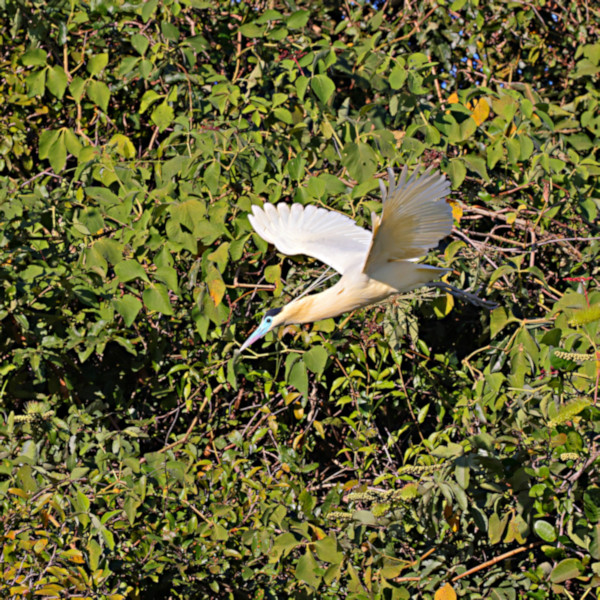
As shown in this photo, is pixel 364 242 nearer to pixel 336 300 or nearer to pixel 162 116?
pixel 336 300

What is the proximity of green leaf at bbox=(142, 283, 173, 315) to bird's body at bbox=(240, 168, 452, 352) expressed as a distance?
0.26 meters

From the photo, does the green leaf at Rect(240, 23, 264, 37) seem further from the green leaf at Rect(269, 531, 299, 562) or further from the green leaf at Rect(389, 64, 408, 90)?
the green leaf at Rect(269, 531, 299, 562)

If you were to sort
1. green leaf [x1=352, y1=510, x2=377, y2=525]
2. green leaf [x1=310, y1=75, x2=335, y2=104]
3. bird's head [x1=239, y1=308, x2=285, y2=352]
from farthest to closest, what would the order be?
green leaf [x1=310, y1=75, x2=335, y2=104] → bird's head [x1=239, y1=308, x2=285, y2=352] → green leaf [x1=352, y1=510, x2=377, y2=525]

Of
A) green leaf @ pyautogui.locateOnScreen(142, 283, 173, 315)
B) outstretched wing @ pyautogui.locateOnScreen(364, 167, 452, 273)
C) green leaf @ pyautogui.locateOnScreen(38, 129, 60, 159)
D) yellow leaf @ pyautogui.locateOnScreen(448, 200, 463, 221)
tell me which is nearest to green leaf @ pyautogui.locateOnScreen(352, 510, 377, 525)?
outstretched wing @ pyautogui.locateOnScreen(364, 167, 452, 273)

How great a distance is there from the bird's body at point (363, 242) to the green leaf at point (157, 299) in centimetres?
26

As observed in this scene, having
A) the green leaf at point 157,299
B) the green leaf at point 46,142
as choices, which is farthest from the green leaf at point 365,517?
the green leaf at point 46,142

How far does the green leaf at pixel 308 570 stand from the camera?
7.61 ft

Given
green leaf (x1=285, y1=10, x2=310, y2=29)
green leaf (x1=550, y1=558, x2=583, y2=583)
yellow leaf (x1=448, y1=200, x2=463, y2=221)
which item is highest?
green leaf (x1=285, y1=10, x2=310, y2=29)

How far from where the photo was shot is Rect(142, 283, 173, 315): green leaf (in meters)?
2.56

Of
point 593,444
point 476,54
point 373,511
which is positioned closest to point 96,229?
point 373,511

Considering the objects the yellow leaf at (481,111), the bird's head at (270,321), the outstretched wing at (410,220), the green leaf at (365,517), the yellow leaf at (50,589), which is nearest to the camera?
the outstretched wing at (410,220)

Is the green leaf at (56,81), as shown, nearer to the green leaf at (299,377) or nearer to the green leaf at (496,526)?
the green leaf at (299,377)

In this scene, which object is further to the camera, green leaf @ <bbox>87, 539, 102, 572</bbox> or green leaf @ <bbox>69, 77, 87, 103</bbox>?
green leaf @ <bbox>69, 77, 87, 103</bbox>

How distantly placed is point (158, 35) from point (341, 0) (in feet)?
3.16
